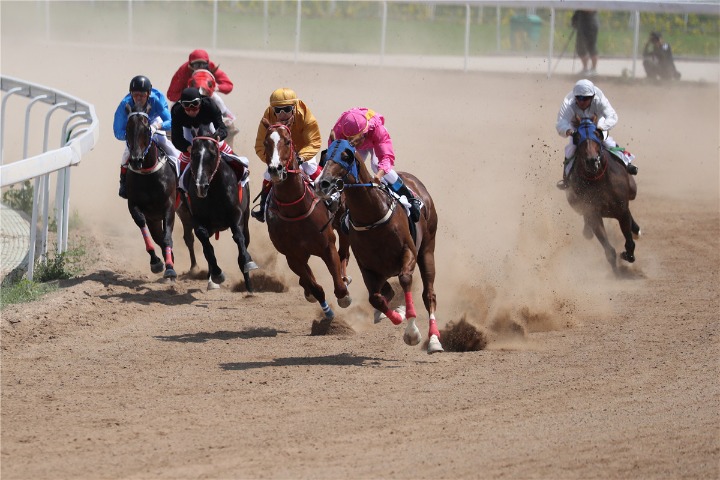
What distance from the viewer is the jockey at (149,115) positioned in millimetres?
11500

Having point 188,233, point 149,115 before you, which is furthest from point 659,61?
point 149,115

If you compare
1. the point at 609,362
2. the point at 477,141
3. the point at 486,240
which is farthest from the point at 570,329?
the point at 477,141

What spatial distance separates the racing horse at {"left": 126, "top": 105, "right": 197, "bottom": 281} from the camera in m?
11.3

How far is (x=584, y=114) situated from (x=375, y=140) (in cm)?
441

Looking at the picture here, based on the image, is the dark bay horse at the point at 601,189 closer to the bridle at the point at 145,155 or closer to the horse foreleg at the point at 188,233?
the horse foreleg at the point at 188,233

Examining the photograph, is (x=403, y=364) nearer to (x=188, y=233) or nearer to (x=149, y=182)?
Result: (x=149, y=182)

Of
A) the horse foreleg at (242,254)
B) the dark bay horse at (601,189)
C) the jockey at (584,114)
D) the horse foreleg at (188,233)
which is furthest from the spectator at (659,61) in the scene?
the horse foreleg at (242,254)

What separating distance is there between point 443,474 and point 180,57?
24.0 meters

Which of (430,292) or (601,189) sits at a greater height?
(601,189)

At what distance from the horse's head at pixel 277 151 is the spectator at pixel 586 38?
58.0 feet

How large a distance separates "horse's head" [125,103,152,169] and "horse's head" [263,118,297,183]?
2512mm

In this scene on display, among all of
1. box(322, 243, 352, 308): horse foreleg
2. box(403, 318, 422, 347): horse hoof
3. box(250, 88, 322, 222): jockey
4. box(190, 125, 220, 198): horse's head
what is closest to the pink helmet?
box(250, 88, 322, 222): jockey

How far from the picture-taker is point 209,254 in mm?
11383

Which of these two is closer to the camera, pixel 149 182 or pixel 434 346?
pixel 434 346
